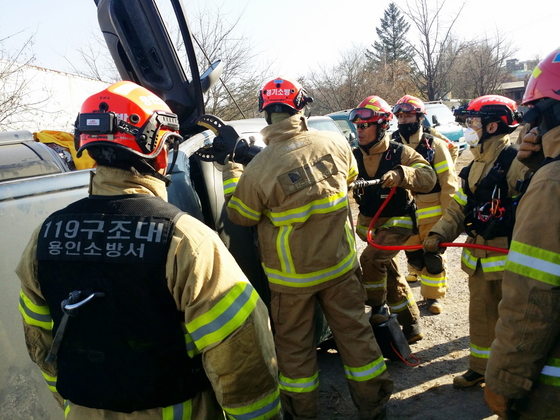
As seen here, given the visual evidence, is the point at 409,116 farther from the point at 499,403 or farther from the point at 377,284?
the point at 499,403

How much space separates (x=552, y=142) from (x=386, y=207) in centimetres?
243

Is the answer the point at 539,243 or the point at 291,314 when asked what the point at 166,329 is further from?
the point at 291,314

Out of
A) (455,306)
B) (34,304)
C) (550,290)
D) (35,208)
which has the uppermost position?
(35,208)

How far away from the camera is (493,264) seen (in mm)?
3188

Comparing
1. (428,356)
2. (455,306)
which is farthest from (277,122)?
(455,306)

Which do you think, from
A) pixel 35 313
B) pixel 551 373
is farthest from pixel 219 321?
pixel 551 373

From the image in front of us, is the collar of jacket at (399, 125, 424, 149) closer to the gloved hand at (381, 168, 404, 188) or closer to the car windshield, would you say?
the gloved hand at (381, 168, 404, 188)

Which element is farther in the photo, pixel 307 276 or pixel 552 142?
pixel 307 276

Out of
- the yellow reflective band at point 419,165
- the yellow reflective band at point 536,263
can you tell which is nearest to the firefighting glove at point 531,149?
the yellow reflective band at point 536,263

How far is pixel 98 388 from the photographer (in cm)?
159

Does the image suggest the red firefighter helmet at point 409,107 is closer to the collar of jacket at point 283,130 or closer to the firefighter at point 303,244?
the firefighter at point 303,244

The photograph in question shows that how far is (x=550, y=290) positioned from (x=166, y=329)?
134cm

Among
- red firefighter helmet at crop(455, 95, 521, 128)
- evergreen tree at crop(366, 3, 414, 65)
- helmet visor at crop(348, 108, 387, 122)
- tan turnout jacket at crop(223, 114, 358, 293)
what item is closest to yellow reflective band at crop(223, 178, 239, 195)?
tan turnout jacket at crop(223, 114, 358, 293)

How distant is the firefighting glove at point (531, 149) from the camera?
2352mm
